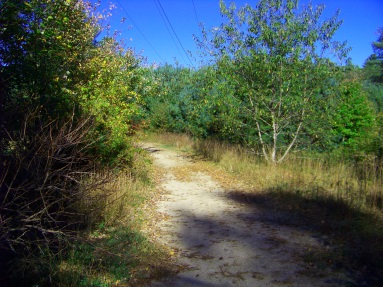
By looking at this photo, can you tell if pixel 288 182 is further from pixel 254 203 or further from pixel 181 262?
pixel 181 262

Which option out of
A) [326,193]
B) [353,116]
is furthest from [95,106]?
[353,116]

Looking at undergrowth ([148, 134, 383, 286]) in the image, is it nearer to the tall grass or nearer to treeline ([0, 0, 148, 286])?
the tall grass

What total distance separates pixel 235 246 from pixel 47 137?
10.6ft

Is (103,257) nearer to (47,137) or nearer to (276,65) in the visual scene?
(47,137)

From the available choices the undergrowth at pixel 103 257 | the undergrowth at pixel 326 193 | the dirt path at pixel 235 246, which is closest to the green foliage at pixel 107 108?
the undergrowth at pixel 103 257

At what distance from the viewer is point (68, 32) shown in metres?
8.04

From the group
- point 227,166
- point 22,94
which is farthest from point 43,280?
point 227,166

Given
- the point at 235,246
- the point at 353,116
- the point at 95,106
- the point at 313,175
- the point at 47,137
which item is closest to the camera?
the point at 47,137

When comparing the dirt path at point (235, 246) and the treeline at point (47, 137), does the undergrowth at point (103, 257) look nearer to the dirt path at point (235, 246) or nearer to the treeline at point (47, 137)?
the treeline at point (47, 137)

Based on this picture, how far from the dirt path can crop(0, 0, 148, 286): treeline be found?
1.55m

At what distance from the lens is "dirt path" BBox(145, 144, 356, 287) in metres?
4.52

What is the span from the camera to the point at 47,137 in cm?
459

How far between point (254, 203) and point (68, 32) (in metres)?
5.77

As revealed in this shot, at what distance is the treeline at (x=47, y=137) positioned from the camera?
14.7 ft
